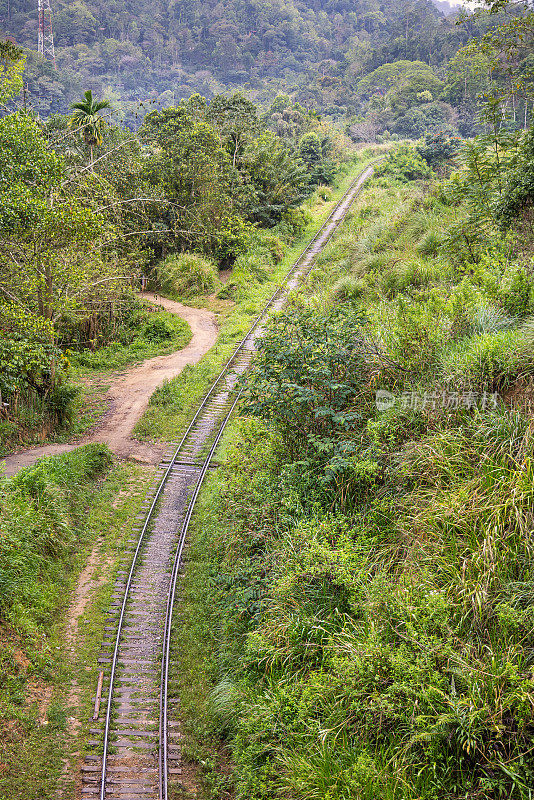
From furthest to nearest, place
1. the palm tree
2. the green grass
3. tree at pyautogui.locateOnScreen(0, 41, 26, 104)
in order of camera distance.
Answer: the palm tree < the green grass < tree at pyautogui.locateOnScreen(0, 41, 26, 104)

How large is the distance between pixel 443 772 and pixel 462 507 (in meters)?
2.69

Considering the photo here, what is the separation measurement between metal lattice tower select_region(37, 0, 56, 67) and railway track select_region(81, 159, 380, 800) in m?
111

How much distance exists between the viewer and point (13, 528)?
33.5 feet

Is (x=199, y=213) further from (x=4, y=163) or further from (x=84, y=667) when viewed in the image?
(x=84, y=667)

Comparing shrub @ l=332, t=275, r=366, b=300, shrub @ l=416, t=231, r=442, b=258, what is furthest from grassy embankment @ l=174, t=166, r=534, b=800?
shrub @ l=332, t=275, r=366, b=300

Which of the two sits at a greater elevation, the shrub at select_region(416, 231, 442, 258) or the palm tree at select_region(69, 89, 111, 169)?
the palm tree at select_region(69, 89, 111, 169)

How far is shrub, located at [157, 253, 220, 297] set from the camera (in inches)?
1135

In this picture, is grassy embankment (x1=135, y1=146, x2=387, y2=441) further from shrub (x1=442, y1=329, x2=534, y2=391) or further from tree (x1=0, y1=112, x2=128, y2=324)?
shrub (x1=442, y1=329, x2=534, y2=391)

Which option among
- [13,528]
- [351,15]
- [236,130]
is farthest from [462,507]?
[351,15]

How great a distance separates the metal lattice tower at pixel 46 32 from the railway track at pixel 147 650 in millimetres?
111268

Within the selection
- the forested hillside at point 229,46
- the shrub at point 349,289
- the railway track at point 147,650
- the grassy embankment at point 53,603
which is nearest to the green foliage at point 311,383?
the railway track at point 147,650

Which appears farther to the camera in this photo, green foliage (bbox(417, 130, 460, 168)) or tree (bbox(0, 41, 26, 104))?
green foliage (bbox(417, 130, 460, 168))

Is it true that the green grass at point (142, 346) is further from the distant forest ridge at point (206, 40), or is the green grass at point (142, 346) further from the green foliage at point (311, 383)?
the distant forest ridge at point (206, 40)

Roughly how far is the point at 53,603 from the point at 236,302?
19.3m
